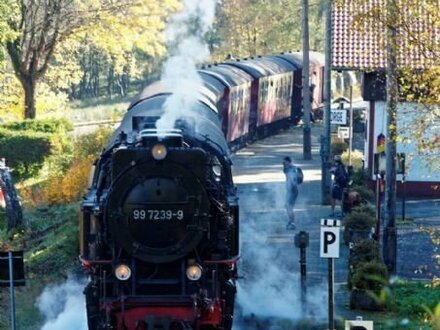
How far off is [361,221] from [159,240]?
813cm

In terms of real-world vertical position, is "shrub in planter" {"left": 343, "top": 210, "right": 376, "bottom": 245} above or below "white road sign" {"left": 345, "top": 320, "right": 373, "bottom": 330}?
above

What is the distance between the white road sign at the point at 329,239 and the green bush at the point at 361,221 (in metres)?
7.04

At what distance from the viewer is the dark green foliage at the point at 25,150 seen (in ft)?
128

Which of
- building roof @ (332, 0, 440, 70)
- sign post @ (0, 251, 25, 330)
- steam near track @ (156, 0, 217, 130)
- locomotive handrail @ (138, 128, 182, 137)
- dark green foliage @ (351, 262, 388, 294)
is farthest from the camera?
steam near track @ (156, 0, 217, 130)

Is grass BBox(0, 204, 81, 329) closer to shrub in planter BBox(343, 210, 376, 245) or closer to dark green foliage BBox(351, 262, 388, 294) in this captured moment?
dark green foliage BBox(351, 262, 388, 294)

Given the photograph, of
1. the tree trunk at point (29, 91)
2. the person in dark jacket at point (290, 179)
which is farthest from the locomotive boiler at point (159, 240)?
the tree trunk at point (29, 91)

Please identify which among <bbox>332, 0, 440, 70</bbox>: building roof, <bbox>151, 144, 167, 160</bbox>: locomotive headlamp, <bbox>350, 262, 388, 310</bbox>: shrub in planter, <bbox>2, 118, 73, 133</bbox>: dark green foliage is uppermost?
<bbox>332, 0, 440, 70</bbox>: building roof

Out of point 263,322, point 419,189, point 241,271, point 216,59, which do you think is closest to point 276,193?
point 419,189

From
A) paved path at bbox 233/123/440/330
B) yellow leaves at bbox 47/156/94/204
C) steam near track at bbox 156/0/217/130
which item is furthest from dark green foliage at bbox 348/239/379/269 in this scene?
yellow leaves at bbox 47/156/94/204

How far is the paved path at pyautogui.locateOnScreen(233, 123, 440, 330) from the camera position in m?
18.2

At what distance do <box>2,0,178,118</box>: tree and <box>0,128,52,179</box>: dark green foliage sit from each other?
3.54 meters

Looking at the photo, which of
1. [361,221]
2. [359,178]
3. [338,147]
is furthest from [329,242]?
[338,147]

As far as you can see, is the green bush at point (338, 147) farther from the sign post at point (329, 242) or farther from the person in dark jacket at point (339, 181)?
the sign post at point (329, 242)

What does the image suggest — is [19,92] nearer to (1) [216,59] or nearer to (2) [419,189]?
(1) [216,59]
